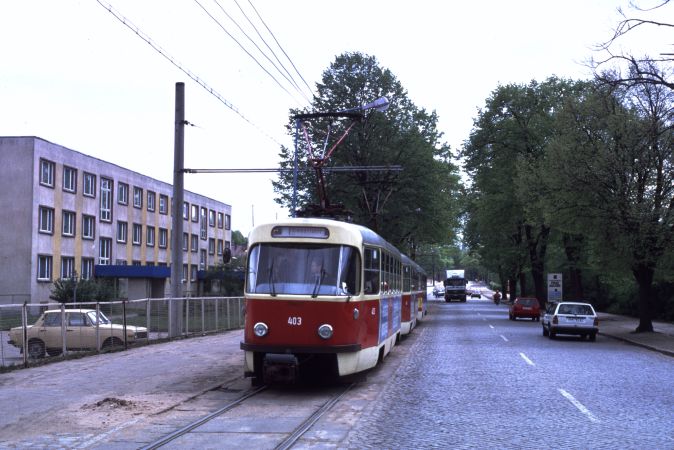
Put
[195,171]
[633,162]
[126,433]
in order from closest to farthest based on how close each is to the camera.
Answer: [126,433] < [195,171] < [633,162]

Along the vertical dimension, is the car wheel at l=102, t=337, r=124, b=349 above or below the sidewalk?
above

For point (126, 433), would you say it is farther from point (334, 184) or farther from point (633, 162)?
point (334, 184)

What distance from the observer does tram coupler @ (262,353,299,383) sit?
12.0 meters

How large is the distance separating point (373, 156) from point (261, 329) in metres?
30.3

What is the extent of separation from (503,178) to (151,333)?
3043cm

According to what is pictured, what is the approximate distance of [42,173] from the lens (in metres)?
48.0

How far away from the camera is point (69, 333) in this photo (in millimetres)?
18172

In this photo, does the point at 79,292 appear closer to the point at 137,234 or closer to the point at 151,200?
the point at 137,234

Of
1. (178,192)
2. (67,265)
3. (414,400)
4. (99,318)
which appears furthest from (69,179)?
(414,400)

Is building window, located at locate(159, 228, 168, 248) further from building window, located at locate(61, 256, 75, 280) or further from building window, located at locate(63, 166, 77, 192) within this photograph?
building window, located at locate(63, 166, 77, 192)

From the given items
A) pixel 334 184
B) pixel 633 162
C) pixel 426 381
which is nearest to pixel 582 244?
pixel 334 184

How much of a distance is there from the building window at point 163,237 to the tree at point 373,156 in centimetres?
2802

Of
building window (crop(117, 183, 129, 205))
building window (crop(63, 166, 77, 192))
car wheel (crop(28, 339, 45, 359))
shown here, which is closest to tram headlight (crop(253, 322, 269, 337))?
car wheel (crop(28, 339, 45, 359))

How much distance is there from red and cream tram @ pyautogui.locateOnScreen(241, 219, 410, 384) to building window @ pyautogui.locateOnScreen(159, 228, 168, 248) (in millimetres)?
57664
